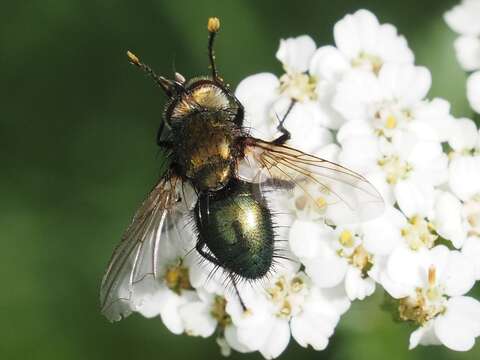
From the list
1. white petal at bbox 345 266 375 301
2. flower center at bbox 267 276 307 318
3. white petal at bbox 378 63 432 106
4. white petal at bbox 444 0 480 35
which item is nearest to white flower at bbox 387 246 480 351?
white petal at bbox 345 266 375 301

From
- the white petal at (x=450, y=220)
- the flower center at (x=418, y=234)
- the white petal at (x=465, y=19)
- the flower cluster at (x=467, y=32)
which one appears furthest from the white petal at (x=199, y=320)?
the white petal at (x=465, y=19)

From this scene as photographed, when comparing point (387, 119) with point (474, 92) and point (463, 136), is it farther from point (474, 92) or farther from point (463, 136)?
point (474, 92)

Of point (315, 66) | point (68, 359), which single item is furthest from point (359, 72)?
point (68, 359)

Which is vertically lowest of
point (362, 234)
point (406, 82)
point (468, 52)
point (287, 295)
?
point (287, 295)

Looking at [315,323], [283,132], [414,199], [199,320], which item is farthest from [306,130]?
[199,320]

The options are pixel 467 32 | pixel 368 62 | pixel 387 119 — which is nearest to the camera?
pixel 387 119
